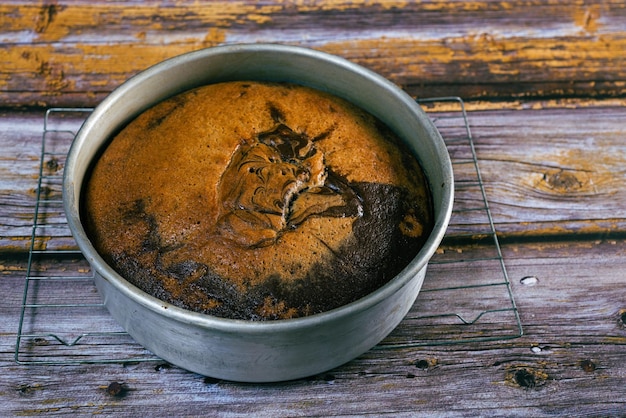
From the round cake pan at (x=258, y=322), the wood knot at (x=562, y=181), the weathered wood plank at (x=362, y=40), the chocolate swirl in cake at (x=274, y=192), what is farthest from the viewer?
the weathered wood plank at (x=362, y=40)

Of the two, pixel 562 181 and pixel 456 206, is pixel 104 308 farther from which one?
pixel 562 181

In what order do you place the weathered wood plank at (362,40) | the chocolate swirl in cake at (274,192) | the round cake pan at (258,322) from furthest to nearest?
the weathered wood plank at (362,40) < the chocolate swirl in cake at (274,192) < the round cake pan at (258,322)

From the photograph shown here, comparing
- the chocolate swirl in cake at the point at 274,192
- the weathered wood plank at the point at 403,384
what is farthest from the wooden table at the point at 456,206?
the chocolate swirl in cake at the point at 274,192

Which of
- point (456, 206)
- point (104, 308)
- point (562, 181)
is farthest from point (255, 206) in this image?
point (562, 181)

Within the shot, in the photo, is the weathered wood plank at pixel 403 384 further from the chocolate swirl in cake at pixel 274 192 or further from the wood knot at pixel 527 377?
the chocolate swirl in cake at pixel 274 192

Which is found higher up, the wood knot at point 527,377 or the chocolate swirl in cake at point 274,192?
the chocolate swirl in cake at point 274,192

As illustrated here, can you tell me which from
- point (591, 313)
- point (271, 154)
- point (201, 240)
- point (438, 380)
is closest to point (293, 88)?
point (271, 154)

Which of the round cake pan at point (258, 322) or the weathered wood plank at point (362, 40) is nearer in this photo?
the round cake pan at point (258, 322)

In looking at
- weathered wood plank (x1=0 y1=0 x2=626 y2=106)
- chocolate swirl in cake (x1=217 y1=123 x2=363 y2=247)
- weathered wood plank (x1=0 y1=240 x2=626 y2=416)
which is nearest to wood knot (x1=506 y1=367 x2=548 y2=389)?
weathered wood plank (x1=0 y1=240 x2=626 y2=416)
